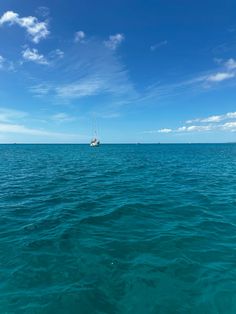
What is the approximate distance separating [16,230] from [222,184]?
18943 millimetres

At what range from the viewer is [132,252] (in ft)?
27.6

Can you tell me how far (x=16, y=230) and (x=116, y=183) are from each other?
1306 centimetres

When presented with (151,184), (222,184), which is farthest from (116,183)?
(222,184)

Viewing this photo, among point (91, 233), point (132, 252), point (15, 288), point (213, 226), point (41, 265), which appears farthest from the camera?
point (213, 226)

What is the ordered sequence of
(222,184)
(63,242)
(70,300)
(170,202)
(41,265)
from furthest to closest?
1. (222,184)
2. (170,202)
3. (63,242)
4. (41,265)
5. (70,300)

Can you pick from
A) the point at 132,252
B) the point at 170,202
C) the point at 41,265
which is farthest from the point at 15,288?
the point at 170,202

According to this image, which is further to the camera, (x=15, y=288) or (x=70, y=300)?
(x=15, y=288)

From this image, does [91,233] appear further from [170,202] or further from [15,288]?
[170,202]

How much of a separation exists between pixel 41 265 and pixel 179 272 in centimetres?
460

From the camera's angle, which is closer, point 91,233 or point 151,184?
point 91,233

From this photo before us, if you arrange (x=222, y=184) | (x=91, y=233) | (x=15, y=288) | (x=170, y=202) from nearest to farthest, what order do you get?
(x=15, y=288) < (x=91, y=233) < (x=170, y=202) < (x=222, y=184)

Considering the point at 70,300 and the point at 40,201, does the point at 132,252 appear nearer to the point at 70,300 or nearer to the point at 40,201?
the point at 70,300

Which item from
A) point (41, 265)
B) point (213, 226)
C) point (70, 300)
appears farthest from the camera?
point (213, 226)

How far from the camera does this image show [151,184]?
862 inches
